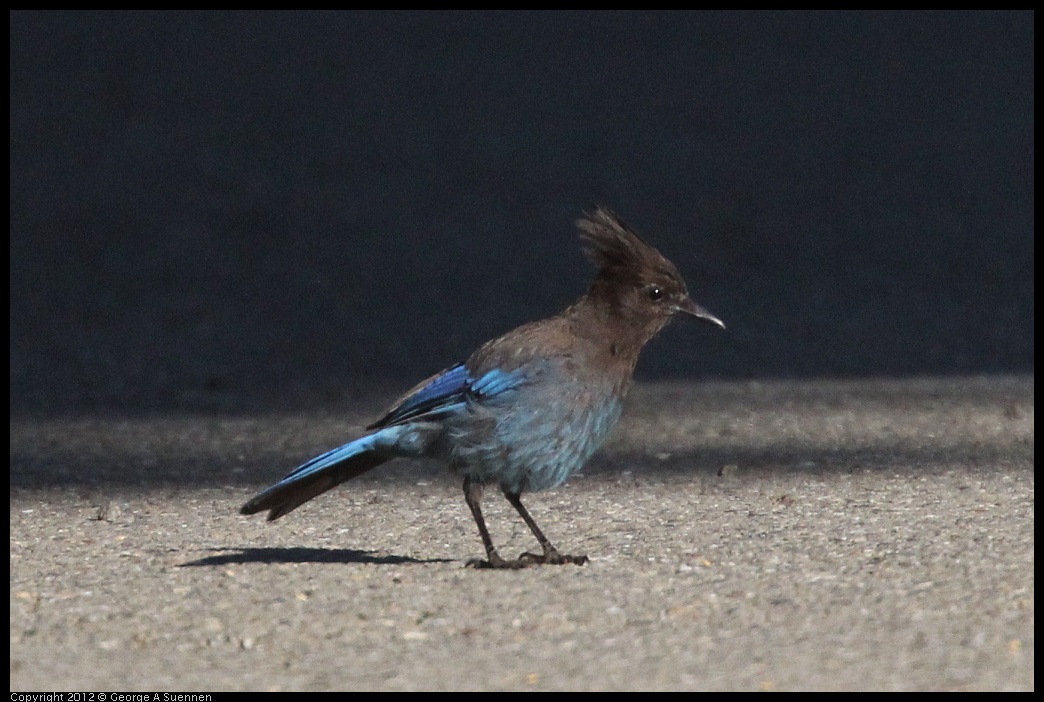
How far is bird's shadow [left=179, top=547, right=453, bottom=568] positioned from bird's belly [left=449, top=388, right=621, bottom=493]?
1.30ft

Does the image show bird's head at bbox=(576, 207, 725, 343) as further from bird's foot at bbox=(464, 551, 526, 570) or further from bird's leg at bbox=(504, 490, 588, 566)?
bird's foot at bbox=(464, 551, 526, 570)

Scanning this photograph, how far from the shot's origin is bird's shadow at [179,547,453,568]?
5.30 metres

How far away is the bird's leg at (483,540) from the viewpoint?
512 cm

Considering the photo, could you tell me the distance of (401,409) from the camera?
5242 mm

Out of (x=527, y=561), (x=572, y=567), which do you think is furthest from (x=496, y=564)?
(x=572, y=567)

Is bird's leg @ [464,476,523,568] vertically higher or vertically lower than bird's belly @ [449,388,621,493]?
lower

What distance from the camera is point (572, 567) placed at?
5.10 m

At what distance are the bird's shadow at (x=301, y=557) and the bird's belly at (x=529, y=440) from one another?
40cm

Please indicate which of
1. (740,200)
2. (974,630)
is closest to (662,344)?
(740,200)

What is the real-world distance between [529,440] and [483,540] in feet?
1.16

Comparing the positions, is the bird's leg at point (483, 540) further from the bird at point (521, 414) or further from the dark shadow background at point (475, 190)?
the dark shadow background at point (475, 190)

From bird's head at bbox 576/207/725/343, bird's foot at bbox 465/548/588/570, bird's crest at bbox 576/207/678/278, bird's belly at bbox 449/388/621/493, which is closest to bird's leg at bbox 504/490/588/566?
bird's foot at bbox 465/548/588/570
